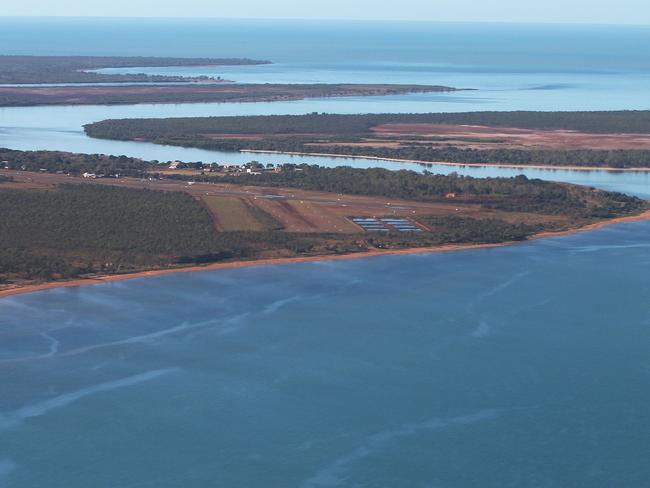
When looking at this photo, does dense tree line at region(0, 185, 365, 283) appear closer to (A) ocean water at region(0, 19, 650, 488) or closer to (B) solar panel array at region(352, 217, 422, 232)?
(A) ocean water at region(0, 19, 650, 488)

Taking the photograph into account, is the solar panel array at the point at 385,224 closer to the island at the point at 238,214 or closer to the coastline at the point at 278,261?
the island at the point at 238,214

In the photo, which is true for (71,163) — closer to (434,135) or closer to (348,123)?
(348,123)

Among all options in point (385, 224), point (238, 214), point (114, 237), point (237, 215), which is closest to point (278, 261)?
point (114, 237)

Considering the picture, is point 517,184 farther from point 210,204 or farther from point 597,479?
point 597,479

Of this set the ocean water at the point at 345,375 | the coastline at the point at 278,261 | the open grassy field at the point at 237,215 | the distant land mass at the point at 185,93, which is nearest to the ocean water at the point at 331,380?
the ocean water at the point at 345,375

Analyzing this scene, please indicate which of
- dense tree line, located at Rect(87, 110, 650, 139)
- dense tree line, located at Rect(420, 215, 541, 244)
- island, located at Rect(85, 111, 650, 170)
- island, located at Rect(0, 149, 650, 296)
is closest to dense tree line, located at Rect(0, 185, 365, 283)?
island, located at Rect(0, 149, 650, 296)

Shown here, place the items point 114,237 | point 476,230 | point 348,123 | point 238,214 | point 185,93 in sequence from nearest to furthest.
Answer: point 114,237 → point 476,230 → point 238,214 → point 348,123 → point 185,93
